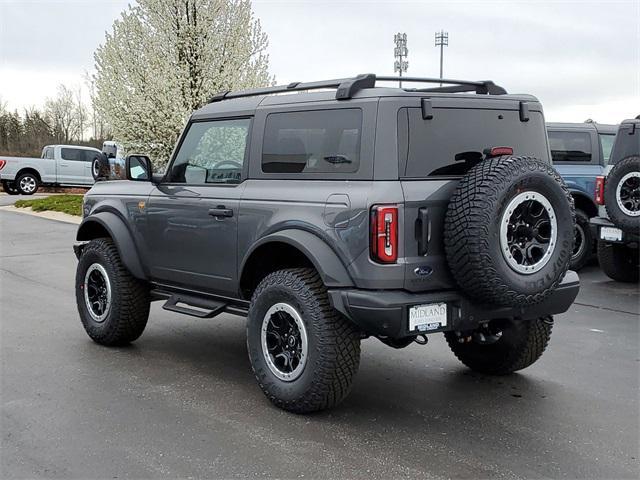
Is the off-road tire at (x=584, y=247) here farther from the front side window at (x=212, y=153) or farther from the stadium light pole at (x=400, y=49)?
the stadium light pole at (x=400, y=49)

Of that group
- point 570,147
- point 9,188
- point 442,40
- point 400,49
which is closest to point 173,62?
point 570,147

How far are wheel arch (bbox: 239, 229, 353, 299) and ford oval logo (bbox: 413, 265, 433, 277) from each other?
14.9 inches

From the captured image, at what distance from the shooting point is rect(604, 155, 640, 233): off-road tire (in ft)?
27.3

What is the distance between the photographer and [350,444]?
13.5ft

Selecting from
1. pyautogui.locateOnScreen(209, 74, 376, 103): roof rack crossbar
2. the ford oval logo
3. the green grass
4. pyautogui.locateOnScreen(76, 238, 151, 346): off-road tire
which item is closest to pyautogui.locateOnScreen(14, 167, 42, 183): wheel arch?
the green grass

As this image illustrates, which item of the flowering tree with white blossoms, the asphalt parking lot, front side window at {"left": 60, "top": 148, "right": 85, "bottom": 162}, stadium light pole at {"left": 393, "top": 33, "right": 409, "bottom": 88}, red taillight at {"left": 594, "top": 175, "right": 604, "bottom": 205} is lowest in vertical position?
the asphalt parking lot

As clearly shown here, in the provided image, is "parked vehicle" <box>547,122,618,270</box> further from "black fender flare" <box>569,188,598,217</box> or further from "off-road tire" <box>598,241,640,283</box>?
"off-road tire" <box>598,241,640,283</box>

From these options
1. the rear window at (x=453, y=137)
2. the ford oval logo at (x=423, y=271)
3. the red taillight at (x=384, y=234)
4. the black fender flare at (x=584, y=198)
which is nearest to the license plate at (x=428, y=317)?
the ford oval logo at (x=423, y=271)

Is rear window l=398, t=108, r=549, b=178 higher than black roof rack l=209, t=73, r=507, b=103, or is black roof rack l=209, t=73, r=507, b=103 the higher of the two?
black roof rack l=209, t=73, r=507, b=103

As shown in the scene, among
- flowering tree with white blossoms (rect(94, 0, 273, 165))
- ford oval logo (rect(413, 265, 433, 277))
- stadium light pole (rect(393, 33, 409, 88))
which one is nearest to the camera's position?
ford oval logo (rect(413, 265, 433, 277))

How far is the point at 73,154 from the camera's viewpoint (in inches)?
1126

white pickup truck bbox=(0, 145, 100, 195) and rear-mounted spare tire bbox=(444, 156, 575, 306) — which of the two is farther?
white pickup truck bbox=(0, 145, 100, 195)

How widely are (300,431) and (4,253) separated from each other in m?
9.26

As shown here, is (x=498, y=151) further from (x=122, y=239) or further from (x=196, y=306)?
(x=122, y=239)
